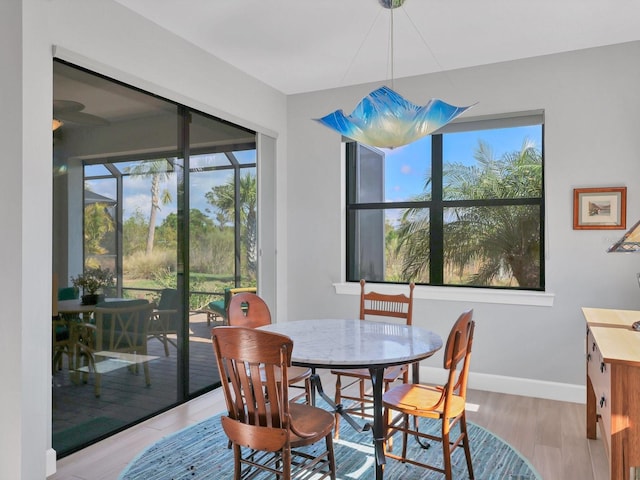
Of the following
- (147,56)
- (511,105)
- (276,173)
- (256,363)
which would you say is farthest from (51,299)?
(511,105)

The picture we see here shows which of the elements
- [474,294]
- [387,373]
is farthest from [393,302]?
[474,294]

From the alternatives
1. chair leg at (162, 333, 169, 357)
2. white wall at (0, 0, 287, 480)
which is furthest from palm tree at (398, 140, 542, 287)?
white wall at (0, 0, 287, 480)

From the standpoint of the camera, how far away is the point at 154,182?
3.25 meters

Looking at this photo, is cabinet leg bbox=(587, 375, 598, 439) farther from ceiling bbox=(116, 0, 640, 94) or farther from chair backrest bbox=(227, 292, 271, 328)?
ceiling bbox=(116, 0, 640, 94)

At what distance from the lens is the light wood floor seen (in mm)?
2465

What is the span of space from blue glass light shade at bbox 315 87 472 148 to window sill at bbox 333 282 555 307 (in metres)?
1.86

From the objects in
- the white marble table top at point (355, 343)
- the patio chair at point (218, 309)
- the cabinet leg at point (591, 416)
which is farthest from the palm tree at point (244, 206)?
the cabinet leg at point (591, 416)

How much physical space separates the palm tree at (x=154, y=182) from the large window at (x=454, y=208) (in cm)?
189

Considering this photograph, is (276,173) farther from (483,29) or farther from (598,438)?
(598,438)

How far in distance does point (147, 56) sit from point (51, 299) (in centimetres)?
169

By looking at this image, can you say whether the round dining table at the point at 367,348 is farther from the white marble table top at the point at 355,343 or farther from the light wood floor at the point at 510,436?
the light wood floor at the point at 510,436

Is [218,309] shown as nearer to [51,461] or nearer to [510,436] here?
[51,461]

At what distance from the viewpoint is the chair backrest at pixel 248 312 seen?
108 inches

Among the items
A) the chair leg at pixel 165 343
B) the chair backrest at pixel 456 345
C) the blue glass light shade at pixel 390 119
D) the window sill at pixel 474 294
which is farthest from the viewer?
the window sill at pixel 474 294
